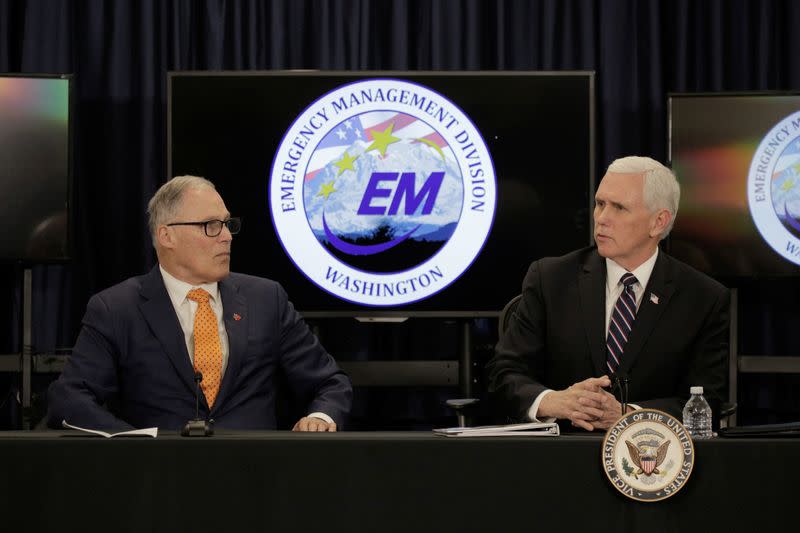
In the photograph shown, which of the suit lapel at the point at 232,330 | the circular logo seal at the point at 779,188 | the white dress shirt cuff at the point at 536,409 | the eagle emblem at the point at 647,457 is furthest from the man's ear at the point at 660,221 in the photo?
the circular logo seal at the point at 779,188

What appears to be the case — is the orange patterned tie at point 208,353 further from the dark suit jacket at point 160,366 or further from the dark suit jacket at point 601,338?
the dark suit jacket at point 601,338

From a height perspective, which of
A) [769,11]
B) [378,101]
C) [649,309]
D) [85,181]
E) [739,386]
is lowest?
[739,386]

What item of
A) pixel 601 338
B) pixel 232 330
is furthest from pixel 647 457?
pixel 232 330

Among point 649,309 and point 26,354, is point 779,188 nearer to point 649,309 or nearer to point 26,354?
point 649,309

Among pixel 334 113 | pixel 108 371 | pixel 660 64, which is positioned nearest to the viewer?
pixel 108 371

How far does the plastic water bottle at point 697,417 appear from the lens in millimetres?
2208

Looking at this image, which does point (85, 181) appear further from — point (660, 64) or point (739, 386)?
point (739, 386)

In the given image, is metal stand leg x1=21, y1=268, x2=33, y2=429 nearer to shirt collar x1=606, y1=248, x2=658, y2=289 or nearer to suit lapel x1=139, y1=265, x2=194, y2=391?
suit lapel x1=139, y1=265, x2=194, y2=391

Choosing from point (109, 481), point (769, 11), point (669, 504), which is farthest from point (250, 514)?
point (769, 11)

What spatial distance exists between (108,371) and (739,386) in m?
3.05

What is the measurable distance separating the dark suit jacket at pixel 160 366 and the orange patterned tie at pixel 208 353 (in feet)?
0.12

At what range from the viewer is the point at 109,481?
1.87 metres

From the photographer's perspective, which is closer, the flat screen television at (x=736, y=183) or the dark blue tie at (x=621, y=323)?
the dark blue tie at (x=621, y=323)

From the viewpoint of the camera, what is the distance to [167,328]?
3031 mm
